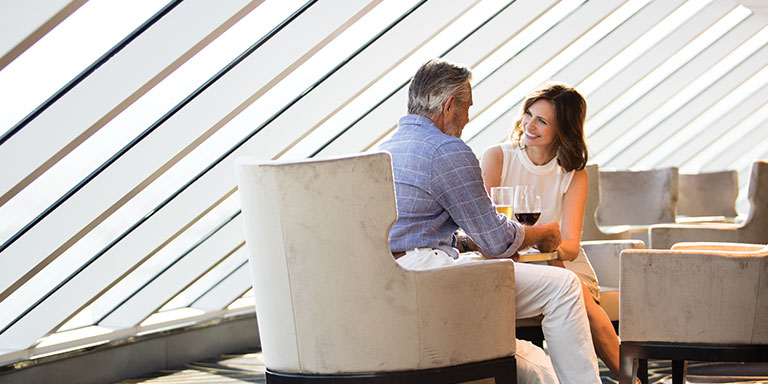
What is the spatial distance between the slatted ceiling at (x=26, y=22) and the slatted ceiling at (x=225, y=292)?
2835 millimetres

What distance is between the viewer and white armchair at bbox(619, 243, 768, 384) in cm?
287

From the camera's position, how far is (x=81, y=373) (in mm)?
4215

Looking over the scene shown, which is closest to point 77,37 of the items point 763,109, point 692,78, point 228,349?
point 228,349

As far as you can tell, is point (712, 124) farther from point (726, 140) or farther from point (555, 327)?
point (555, 327)

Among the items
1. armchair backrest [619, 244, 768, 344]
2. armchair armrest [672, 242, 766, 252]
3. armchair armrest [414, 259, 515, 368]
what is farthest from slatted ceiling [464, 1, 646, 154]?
armchair armrest [414, 259, 515, 368]

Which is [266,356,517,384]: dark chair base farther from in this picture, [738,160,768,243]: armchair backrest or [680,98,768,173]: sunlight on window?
[680,98,768,173]: sunlight on window

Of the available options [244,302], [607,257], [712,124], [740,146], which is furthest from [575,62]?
[740,146]

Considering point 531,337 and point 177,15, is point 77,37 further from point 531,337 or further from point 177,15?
point 531,337

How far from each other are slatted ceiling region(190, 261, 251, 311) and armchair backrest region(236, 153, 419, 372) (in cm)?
300

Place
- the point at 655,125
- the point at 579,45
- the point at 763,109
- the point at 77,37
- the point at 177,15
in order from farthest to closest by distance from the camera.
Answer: the point at 763,109, the point at 655,125, the point at 579,45, the point at 177,15, the point at 77,37

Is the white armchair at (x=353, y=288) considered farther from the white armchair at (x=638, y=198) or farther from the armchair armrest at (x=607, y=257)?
the white armchair at (x=638, y=198)

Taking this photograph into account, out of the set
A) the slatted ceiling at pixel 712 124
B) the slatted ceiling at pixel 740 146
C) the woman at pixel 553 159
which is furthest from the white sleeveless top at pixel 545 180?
the slatted ceiling at pixel 740 146

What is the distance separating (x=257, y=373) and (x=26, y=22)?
→ 7.63ft

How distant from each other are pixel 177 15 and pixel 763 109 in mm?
9684
